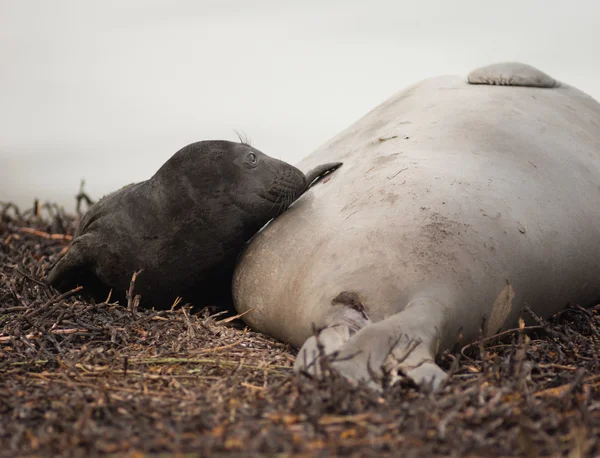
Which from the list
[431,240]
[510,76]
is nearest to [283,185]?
[431,240]

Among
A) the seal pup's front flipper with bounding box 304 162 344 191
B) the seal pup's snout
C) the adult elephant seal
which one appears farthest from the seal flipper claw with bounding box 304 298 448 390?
the seal pup's front flipper with bounding box 304 162 344 191

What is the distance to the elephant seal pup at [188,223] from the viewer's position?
318 centimetres

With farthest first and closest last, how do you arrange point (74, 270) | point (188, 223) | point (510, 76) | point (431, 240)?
point (510, 76), point (74, 270), point (188, 223), point (431, 240)

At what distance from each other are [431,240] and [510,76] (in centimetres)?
172

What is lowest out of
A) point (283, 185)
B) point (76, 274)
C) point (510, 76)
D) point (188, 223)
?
point (76, 274)

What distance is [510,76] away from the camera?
3.99m

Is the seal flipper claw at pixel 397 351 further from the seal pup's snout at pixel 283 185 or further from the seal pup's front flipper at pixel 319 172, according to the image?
the seal pup's front flipper at pixel 319 172

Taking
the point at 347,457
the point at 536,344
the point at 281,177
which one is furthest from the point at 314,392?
the point at 281,177

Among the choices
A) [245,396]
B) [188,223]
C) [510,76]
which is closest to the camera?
[245,396]

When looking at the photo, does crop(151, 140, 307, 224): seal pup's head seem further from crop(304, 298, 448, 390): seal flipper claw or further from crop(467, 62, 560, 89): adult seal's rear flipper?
crop(467, 62, 560, 89): adult seal's rear flipper

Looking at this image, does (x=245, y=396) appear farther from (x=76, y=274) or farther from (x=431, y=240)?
(x=76, y=274)

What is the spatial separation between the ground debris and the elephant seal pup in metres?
0.16

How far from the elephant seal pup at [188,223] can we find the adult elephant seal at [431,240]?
0.33 ft

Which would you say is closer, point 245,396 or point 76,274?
point 245,396
